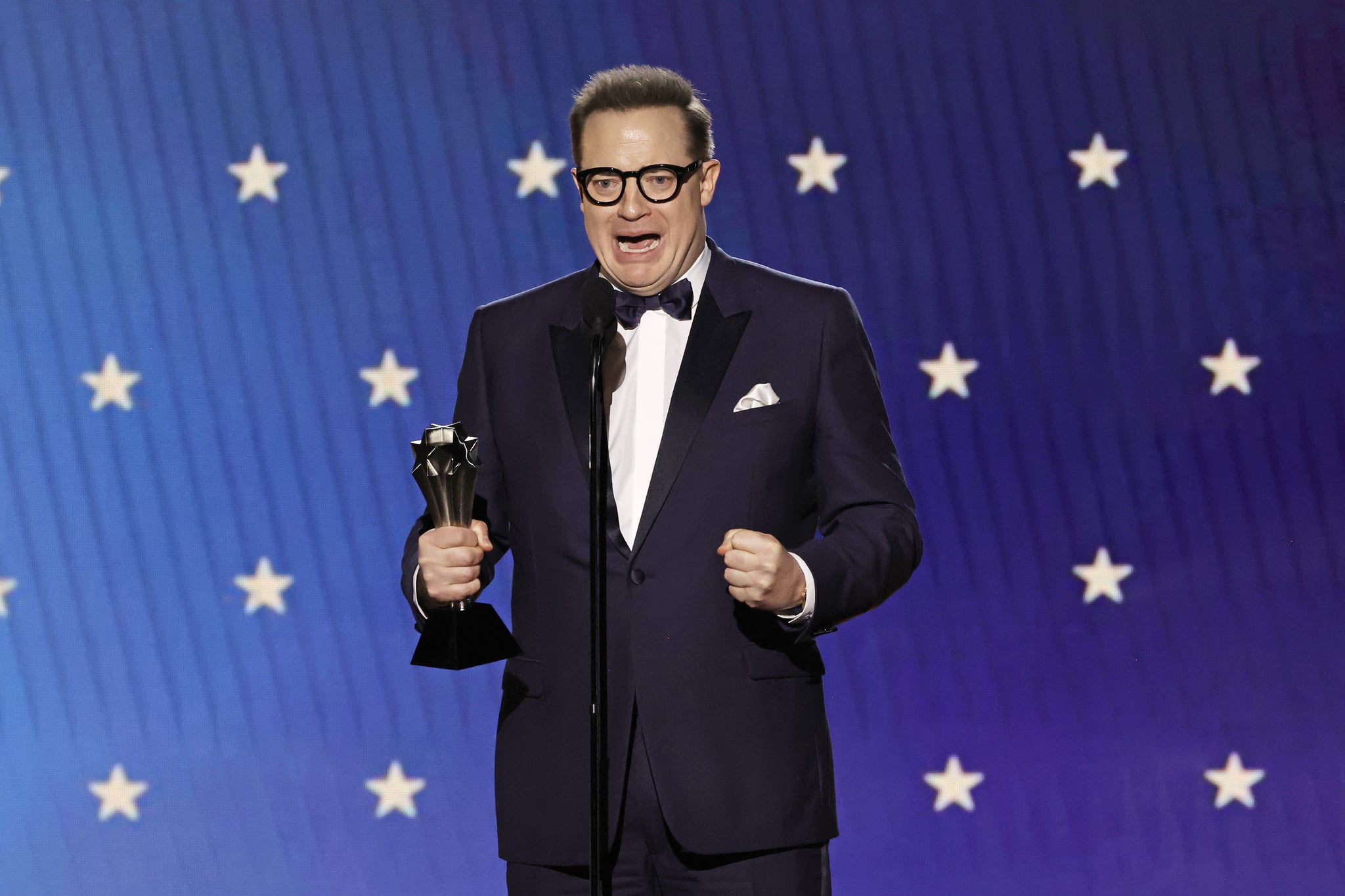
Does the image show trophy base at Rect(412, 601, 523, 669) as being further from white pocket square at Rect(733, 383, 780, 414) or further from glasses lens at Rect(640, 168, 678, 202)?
glasses lens at Rect(640, 168, 678, 202)

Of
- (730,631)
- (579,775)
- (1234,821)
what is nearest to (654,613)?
(730,631)

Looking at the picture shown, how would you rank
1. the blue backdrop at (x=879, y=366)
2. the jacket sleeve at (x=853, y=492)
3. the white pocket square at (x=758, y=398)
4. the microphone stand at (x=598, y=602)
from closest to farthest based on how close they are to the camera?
the microphone stand at (x=598, y=602), the jacket sleeve at (x=853, y=492), the white pocket square at (x=758, y=398), the blue backdrop at (x=879, y=366)

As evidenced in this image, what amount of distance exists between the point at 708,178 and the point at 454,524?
585 millimetres

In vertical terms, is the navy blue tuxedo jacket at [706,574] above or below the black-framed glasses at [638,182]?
below

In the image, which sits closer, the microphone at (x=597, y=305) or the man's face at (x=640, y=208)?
the microphone at (x=597, y=305)

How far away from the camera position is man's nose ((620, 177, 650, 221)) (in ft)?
5.54

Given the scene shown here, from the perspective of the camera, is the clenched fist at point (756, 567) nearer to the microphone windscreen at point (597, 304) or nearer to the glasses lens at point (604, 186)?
the microphone windscreen at point (597, 304)

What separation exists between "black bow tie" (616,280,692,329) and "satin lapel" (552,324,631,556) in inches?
2.6

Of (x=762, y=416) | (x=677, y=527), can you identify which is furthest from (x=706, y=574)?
(x=762, y=416)

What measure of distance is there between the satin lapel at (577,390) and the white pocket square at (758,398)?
0.57 ft

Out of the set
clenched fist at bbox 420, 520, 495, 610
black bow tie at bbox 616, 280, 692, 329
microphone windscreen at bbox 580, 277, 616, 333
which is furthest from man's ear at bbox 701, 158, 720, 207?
clenched fist at bbox 420, 520, 495, 610

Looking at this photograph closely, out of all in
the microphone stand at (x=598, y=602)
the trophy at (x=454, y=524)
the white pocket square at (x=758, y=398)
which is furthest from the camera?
the white pocket square at (x=758, y=398)

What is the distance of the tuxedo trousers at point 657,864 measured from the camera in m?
1.59

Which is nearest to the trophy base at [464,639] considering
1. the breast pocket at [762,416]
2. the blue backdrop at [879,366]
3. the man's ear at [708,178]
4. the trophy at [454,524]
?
the trophy at [454,524]
